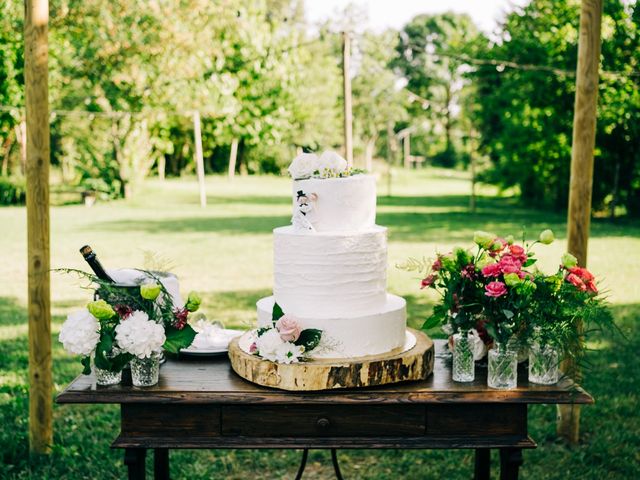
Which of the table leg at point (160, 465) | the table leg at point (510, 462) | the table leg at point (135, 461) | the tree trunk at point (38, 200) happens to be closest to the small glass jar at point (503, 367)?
the table leg at point (510, 462)

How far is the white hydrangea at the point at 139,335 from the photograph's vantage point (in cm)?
246

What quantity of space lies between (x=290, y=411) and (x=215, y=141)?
1288 inches

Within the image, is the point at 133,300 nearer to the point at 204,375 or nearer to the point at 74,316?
the point at 74,316

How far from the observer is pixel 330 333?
2607mm

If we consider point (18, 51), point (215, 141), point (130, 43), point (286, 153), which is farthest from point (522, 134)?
point (286, 153)

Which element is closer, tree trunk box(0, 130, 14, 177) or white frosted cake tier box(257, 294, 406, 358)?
white frosted cake tier box(257, 294, 406, 358)

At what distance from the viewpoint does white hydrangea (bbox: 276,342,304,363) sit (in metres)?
2.51

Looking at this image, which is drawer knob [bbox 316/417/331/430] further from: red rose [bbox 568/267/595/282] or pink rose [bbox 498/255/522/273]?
red rose [bbox 568/267/595/282]

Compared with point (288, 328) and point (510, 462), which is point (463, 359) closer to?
point (510, 462)

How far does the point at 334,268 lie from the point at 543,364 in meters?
0.83

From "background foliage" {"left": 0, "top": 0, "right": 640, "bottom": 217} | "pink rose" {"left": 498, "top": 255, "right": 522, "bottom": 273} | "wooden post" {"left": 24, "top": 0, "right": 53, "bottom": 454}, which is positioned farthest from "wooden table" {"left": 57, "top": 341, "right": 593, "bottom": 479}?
"background foliage" {"left": 0, "top": 0, "right": 640, "bottom": 217}

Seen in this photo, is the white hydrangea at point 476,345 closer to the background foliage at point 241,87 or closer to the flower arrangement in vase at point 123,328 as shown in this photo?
the flower arrangement in vase at point 123,328

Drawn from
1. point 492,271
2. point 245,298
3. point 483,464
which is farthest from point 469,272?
point 245,298

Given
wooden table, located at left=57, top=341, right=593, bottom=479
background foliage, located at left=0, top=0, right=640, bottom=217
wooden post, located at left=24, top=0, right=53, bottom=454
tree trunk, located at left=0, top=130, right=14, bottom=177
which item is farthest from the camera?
tree trunk, located at left=0, top=130, right=14, bottom=177
